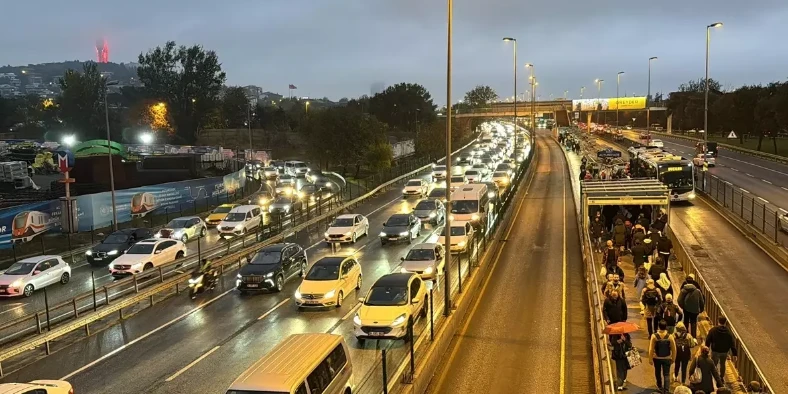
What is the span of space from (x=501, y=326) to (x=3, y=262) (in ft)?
77.2

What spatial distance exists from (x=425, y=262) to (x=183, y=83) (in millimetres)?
99327

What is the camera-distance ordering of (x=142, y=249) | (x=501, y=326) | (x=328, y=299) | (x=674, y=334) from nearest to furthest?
(x=674, y=334) < (x=501, y=326) < (x=328, y=299) < (x=142, y=249)

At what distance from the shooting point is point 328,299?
811 inches

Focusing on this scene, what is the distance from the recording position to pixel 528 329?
18.4 metres

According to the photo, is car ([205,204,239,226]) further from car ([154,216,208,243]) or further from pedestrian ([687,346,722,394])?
pedestrian ([687,346,722,394])

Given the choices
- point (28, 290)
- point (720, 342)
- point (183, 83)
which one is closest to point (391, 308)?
point (720, 342)

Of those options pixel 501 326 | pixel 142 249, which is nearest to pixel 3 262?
pixel 142 249

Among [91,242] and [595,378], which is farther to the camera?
[91,242]

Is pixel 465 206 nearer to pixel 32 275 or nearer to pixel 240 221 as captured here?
pixel 240 221

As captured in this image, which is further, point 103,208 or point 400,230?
point 103,208

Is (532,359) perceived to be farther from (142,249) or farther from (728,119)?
(728,119)

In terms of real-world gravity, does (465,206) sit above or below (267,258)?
above

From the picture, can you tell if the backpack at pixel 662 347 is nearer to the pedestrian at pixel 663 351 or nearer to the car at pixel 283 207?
the pedestrian at pixel 663 351

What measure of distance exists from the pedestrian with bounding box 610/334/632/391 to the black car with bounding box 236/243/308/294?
550 inches
